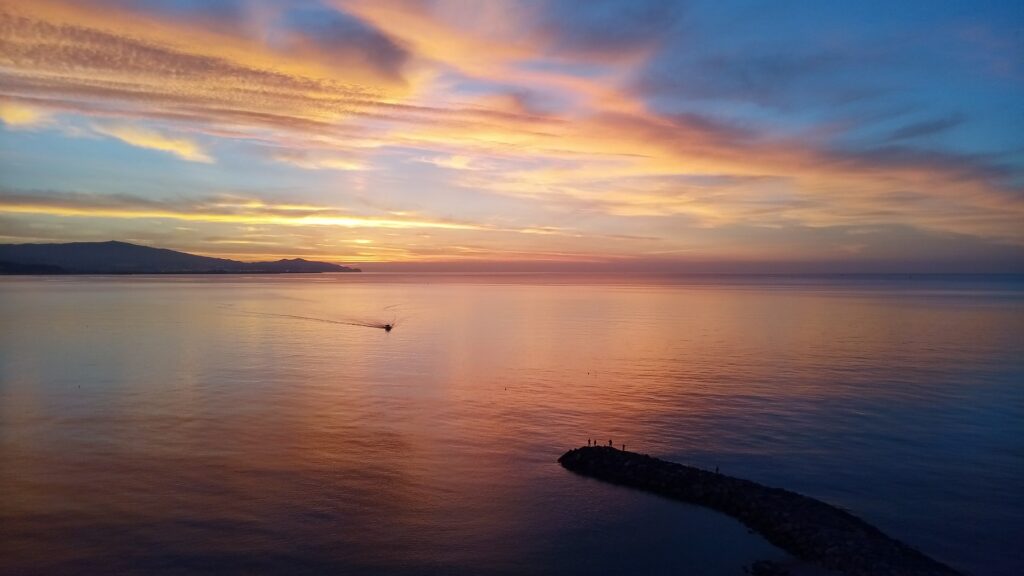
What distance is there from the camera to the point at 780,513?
52.6 feet

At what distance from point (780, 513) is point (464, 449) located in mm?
11130

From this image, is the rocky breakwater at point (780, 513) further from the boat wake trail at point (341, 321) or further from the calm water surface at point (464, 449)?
the boat wake trail at point (341, 321)

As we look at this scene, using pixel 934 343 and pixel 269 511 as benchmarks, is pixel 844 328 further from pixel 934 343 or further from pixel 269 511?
pixel 269 511

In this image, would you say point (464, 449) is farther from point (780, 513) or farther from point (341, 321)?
point (341, 321)

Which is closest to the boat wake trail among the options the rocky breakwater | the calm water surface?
the calm water surface

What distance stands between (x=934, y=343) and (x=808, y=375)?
23.6 m

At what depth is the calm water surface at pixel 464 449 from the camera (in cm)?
1524

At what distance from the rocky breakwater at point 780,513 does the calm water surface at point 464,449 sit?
62 centimetres

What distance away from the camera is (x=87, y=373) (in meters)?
37.3

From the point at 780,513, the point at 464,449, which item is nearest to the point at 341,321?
the point at 464,449

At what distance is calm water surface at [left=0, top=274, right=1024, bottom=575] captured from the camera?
50.0 feet

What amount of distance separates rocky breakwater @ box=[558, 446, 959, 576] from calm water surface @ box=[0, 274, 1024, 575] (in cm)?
62

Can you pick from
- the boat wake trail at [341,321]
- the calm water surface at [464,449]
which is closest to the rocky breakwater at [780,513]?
the calm water surface at [464,449]

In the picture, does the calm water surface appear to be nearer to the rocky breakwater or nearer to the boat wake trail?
the rocky breakwater
